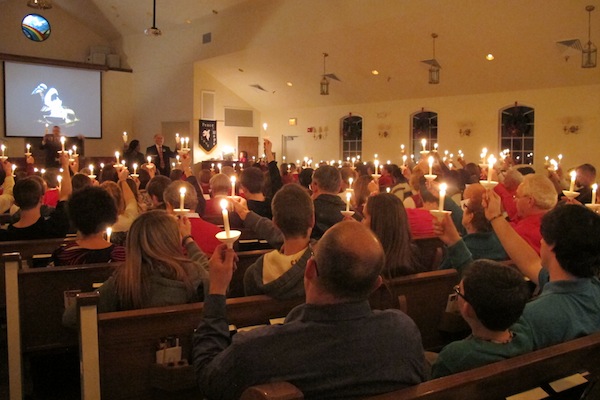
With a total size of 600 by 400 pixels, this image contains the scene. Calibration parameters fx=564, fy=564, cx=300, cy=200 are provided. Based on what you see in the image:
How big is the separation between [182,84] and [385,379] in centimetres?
1631

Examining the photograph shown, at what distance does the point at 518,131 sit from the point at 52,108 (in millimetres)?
12697

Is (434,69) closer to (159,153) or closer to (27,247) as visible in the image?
(159,153)

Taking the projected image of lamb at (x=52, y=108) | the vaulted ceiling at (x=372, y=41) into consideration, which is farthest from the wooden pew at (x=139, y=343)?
the projected image of lamb at (x=52, y=108)

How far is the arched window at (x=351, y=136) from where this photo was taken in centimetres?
1647

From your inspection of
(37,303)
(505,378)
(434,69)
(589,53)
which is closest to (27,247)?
(37,303)

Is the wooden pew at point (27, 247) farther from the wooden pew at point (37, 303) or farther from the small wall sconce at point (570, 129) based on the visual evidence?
the small wall sconce at point (570, 129)

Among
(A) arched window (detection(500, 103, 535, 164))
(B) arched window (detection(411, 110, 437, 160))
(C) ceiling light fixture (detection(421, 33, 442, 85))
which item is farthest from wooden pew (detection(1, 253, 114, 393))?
(B) arched window (detection(411, 110, 437, 160))

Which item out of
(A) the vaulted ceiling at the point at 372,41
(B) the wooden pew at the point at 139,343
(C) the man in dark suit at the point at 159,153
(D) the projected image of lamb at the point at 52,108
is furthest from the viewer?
(D) the projected image of lamb at the point at 52,108

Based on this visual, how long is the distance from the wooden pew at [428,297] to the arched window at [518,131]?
10.4 m

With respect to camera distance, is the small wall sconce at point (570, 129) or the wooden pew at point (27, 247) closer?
the wooden pew at point (27, 247)

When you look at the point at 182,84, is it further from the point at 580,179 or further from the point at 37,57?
the point at 580,179

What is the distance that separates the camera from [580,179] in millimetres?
6320

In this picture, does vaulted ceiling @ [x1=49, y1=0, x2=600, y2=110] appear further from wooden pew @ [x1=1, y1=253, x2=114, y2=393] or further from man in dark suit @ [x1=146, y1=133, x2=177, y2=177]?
wooden pew @ [x1=1, y1=253, x2=114, y2=393]

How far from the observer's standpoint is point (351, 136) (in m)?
16.7
